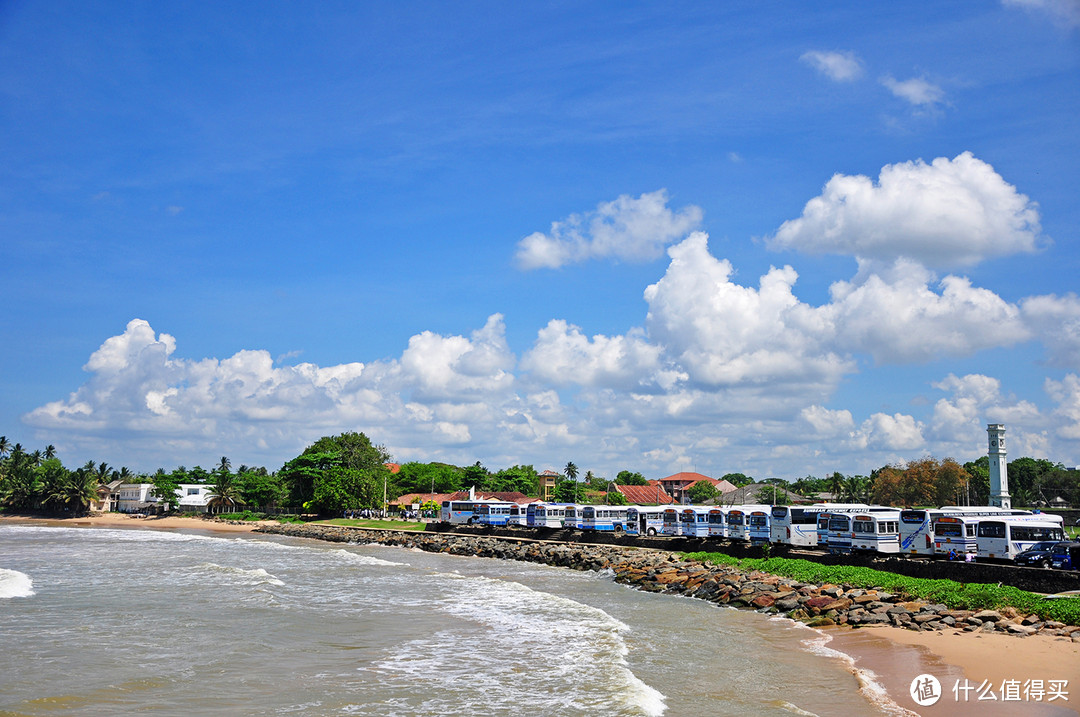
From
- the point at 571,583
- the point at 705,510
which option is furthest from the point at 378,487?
the point at 571,583

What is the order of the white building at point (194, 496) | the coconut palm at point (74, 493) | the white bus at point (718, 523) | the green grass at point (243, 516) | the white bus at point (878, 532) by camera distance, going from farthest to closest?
the white building at point (194, 496), the coconut palm at point (74, 493), the green grass at point (243, 516), the white bus at point (718, 523), the white bus at point (878, 532)

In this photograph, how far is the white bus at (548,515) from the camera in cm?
7830

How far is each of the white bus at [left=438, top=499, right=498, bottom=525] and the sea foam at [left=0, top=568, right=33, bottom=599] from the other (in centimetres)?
4924

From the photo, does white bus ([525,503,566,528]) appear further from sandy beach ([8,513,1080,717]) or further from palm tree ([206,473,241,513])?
palm tree ([206,473,241,513])

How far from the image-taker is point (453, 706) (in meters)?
17.2

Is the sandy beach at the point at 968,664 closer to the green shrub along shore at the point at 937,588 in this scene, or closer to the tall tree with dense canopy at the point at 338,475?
the green shrub along shore at the point at 937,588

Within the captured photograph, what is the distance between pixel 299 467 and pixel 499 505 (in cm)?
4426

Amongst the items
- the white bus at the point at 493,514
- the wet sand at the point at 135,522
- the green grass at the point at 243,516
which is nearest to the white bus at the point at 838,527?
the white bus at the point at 493,514

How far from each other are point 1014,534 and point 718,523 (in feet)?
A: 81.5

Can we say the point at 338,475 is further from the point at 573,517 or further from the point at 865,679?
the point at 865,679

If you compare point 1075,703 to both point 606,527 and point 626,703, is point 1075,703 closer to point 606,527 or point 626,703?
point 626,703

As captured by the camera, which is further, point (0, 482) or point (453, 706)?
point (0, 482)

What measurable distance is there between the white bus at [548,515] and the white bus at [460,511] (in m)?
10.5

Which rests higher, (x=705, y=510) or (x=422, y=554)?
(x=705, y=510)
